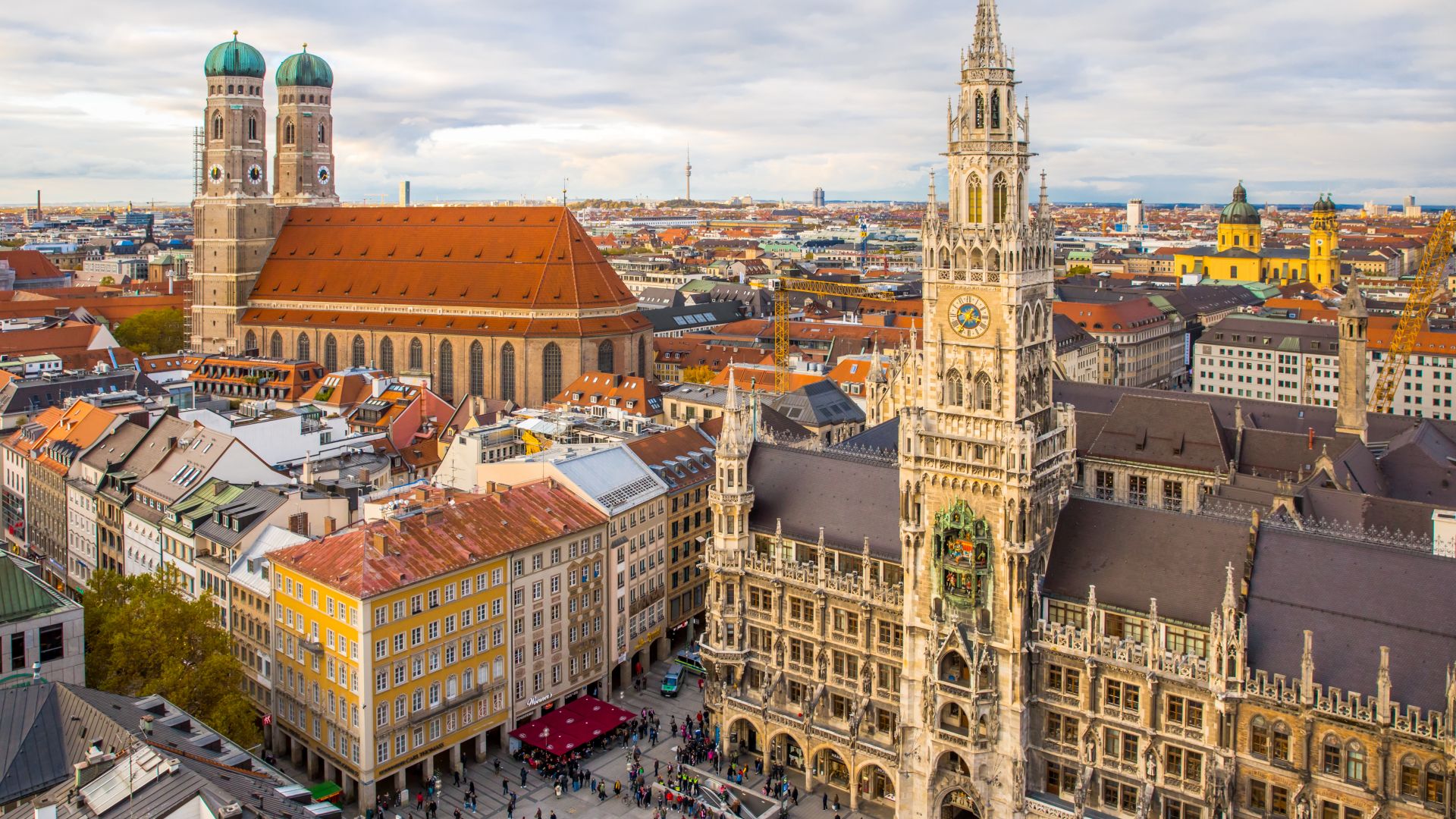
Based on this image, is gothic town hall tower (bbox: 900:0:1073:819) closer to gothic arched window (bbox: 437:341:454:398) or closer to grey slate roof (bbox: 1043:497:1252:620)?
grey slate roof (bbox: 1043:497:1252:620)

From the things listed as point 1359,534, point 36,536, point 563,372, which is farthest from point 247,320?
point 1359,534

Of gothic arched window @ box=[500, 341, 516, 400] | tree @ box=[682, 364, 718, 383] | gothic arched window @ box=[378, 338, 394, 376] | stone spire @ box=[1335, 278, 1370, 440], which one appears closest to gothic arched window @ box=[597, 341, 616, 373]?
gothic arched window @ box=[500, 341, 516, 400]

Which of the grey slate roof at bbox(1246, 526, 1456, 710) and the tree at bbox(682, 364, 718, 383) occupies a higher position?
the tree at bbox(682, 364, 718, 383)

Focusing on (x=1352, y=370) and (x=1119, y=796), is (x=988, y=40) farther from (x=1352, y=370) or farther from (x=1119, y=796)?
(x=1352, y=370)

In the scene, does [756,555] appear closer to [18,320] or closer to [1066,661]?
[1066,661]

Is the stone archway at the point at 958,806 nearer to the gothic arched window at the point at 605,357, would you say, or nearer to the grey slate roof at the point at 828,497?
the grey slate roof at the point at 828,497
